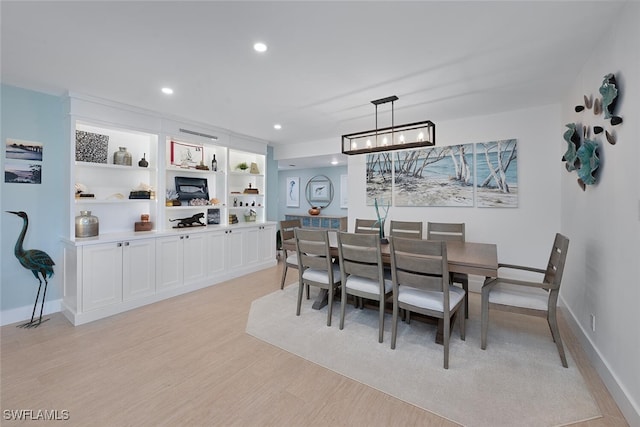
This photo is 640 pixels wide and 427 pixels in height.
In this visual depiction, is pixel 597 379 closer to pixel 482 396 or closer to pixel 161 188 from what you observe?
pixel 482 396

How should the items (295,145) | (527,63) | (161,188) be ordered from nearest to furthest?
(527,63) < (161,188) < (295,145)

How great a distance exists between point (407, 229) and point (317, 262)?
167cm

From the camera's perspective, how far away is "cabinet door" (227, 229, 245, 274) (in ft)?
15.0

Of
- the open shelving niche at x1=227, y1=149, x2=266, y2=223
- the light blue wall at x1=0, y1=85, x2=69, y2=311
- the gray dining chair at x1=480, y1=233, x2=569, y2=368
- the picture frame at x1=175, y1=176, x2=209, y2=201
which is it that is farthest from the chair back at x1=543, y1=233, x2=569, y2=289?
the light blue wall at x1=0, y1=85, x2=69, y2=311

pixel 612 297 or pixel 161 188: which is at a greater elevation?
→ pixel 161 188

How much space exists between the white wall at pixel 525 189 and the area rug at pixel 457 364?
1104mm

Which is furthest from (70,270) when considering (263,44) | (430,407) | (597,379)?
(597,379)

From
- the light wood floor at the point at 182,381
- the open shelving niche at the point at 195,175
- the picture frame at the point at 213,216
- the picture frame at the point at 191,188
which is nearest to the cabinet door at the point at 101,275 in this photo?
the light wood floor at the point at 182,381

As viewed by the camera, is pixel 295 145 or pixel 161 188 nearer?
pixel 161 188

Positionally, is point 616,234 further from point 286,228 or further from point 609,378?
point 286,228

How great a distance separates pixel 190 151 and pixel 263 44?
289cm

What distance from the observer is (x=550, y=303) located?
85.7 inches

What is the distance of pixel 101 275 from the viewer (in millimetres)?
3082

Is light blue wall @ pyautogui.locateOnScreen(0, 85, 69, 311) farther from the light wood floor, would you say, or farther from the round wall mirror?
the round wall mirror
